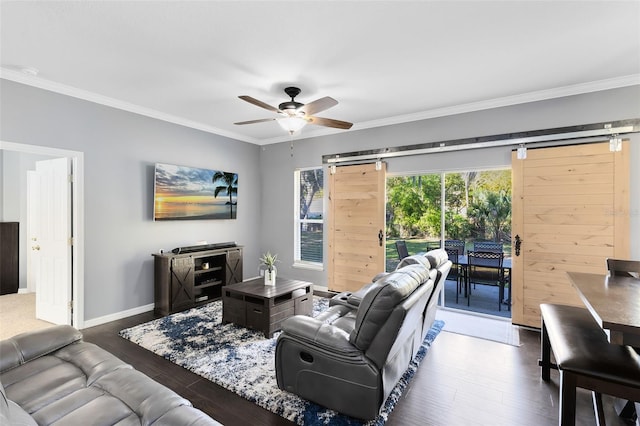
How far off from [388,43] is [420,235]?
9.72 feet

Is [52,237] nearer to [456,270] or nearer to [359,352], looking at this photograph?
[359,352]

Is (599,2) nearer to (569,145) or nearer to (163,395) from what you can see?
(569,145)

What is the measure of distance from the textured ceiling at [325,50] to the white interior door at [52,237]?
3.72ft

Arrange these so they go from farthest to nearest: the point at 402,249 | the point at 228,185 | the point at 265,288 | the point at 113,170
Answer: the point at 228,185, the point at 402,249, the point at 113,170, the point at 265,288

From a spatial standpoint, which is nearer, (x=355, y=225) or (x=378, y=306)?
(x=378, y=306)

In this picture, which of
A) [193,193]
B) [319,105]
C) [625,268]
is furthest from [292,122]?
[625,268]

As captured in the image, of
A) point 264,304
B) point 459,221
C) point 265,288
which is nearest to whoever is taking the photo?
point 264,304

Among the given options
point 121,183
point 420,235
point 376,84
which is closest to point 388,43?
point 376,84

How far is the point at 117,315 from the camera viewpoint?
4.02 meters

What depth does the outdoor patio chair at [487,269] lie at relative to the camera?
13.7 ft

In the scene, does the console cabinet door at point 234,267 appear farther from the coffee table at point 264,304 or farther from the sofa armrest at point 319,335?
the sofa armrest at point 319,335

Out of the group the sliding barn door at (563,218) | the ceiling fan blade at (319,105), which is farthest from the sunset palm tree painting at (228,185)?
the sliding barn door at (563,218)

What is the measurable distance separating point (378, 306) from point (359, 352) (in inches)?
14.0

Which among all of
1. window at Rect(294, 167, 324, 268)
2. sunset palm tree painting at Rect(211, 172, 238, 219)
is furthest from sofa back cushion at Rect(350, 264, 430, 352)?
sunset palm tree painting at Rect(211, 172, 238, 219)
